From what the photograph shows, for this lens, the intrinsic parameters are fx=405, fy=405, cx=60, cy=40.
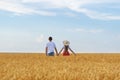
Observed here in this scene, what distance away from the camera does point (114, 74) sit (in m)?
7.57

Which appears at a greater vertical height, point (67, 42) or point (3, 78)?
point (67, 42)

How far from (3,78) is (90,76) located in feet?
4.99

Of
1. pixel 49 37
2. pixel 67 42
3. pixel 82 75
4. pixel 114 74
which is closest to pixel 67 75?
pixel 82 75

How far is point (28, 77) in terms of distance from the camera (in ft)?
23.0

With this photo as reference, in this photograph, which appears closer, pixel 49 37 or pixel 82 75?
pixel 82 75

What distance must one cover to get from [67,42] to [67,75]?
10.3 metres

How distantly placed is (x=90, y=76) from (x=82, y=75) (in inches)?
7.4

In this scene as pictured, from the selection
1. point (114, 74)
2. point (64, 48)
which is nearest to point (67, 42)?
point (64, 48)

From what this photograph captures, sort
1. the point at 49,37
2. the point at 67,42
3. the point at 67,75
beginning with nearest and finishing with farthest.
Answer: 1. the point at 67,75
2. the point at 49,37
3. the point at 67,42

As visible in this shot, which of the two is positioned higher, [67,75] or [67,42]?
[67,42]

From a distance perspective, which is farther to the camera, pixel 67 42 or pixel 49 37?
pixel 67 42

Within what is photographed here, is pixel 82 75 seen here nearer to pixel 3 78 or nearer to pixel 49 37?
pixel 3 78

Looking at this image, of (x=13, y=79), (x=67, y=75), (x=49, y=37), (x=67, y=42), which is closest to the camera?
(x=13, y=79)

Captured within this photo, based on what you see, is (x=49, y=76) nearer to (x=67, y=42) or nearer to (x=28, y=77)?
(x=28, y=77)
